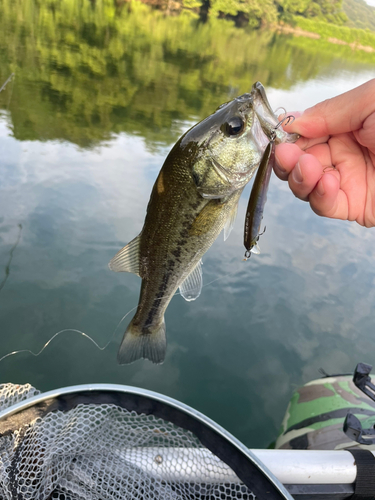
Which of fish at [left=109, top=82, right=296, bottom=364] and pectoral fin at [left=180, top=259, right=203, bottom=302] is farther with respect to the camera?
pectoral fin at [left=180, top=259, right=203, bottom=302]

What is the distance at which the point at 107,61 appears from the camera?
15.9 meters

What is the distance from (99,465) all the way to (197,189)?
1.50 m

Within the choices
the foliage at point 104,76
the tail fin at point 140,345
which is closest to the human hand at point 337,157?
the tail fin at point 140,345

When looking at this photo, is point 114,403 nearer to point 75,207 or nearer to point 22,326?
point 22,326

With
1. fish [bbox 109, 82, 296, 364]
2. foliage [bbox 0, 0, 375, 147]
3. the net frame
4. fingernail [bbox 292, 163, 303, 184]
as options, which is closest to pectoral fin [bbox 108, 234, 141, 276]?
fish [bbox 109, 82, 296, 364]

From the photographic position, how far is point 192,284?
2.34 metres

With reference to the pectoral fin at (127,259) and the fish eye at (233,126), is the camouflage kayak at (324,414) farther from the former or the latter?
the fish eye at (233,126)

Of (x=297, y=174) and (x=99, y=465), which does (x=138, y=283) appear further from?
(x=297, y=174)

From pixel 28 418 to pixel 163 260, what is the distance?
1.03 meters

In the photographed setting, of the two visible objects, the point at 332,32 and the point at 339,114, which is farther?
the point at 332,32

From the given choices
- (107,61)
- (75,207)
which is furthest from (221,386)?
(107,61)

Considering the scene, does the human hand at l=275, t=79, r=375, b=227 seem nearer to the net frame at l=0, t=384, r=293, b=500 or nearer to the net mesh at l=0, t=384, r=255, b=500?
the net frame at l=0, t=384, r=293, b=500

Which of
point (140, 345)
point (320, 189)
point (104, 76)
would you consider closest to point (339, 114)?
point (320, 189)

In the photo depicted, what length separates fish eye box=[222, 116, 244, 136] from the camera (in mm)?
1714
